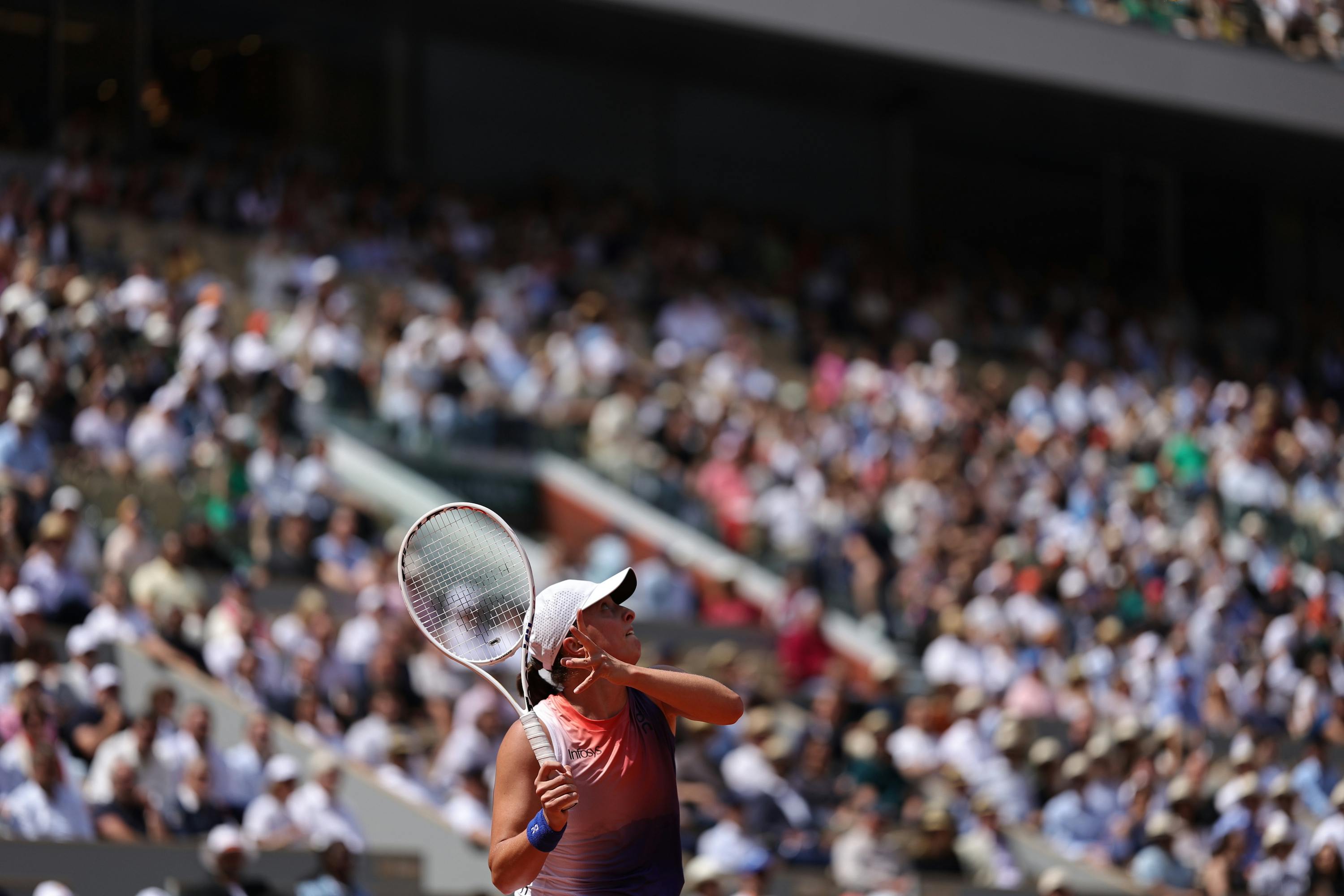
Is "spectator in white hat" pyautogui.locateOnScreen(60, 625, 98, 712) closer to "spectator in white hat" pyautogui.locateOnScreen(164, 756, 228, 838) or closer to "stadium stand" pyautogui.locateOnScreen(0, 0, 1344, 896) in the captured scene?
"stadium stand" pyautogui.locateOnScreen(0, 0, 1344, 896)

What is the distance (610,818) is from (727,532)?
12.1 meters

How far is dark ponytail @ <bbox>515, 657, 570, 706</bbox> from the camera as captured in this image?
4492 millimetres

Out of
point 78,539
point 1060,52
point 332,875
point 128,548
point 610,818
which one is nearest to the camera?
point 610,818

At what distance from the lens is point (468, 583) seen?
4773mm

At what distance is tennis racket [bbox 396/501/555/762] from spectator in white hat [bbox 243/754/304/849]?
222 inches

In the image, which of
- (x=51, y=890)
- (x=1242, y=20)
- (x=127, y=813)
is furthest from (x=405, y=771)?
(x=1242, y=20)

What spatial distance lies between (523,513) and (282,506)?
2.92m

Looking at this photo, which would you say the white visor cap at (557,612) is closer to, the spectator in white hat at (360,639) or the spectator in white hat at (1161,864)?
the spectator in white hat at (360,639)

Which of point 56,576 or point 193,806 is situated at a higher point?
point 193,806

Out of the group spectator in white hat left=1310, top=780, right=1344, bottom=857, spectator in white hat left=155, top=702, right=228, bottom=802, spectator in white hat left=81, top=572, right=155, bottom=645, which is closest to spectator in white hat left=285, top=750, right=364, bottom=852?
spectator in white hat left=155, top=702, right=228, bottom=802

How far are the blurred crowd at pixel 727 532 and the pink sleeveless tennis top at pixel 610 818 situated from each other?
5.65m

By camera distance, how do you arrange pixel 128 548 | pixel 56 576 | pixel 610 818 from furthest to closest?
pixel 128 548 → pixel 56 576 → pixel 610 818

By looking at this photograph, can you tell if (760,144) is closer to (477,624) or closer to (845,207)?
(845,207)

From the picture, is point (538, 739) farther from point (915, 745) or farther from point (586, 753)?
point (915, 745)
